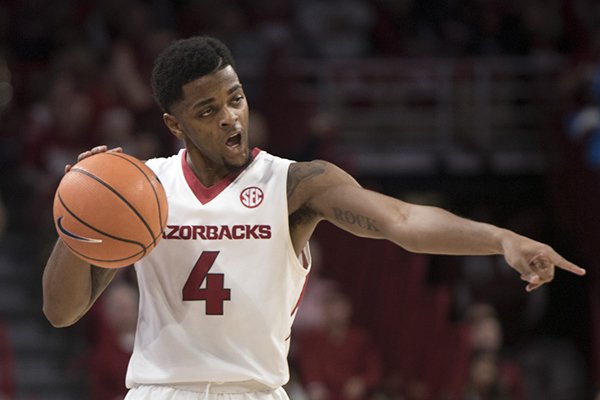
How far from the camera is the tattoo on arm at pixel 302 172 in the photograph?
4125 mm

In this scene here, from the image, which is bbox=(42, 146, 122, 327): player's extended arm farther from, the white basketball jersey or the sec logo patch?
the sec logo patch

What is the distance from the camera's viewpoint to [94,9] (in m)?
11.9

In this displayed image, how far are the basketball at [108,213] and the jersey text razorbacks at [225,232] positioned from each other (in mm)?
188

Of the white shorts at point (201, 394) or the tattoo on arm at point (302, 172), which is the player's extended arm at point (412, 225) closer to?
the tattoo on arm at point (302, 172)

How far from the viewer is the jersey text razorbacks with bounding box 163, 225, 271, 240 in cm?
415

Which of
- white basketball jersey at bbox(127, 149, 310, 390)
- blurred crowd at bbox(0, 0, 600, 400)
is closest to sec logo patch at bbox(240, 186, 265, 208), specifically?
white basketball jersey at bbox(127, 149, 310, 390)

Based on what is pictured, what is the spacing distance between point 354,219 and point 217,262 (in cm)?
53

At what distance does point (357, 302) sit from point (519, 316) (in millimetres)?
2421

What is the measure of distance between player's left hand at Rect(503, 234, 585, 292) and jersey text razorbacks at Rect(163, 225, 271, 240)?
1.04 metres

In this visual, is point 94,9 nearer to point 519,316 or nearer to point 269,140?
point 269,140

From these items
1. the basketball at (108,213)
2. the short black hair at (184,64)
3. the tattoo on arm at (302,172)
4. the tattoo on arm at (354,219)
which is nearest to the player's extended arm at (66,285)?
the basketball at (108,213)

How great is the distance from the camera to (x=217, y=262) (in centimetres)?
414

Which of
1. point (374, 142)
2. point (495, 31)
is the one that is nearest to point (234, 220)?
point (374, 142)

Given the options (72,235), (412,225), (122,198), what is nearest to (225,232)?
(122,198)
